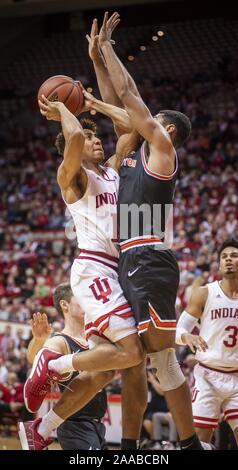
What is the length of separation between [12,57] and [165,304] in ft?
68.0

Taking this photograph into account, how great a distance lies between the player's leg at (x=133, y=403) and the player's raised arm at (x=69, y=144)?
141 cm

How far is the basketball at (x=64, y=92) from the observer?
566 cm

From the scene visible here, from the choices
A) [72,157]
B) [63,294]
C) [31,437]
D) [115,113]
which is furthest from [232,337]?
[72,157]

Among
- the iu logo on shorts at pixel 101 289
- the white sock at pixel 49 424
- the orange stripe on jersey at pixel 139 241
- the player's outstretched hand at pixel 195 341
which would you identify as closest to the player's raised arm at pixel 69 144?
the orange stripe on jersey at pixel 139 241

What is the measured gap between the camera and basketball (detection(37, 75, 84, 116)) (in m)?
5.66

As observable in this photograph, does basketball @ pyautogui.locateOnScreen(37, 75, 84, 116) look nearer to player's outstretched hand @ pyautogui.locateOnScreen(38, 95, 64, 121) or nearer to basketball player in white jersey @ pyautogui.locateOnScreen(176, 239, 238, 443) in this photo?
player's outstretched hand @ pyautogui.locateOnScreen(38, 95, 64, 121)

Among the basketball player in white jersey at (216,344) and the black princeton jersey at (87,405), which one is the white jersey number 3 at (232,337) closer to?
the basketball player in white jersey at (216,344)

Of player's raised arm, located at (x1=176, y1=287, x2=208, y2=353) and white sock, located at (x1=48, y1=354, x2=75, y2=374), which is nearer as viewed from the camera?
white sock, located at (x1=48, y1=354, x2=75, y2=374)

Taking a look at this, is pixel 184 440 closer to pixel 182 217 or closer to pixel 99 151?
pixel 99 151

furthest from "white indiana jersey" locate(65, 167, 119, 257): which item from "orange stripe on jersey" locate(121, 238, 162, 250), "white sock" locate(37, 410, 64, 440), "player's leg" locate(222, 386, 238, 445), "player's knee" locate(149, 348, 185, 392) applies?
"player's leg" locate(222, 386, 238, 445)

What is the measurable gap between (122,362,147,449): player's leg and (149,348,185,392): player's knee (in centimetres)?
18

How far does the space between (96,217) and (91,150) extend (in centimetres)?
57

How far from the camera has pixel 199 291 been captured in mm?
7043
